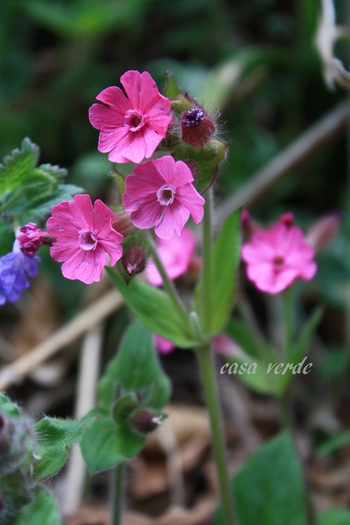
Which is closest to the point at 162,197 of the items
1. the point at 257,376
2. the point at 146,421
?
the point at 146,421

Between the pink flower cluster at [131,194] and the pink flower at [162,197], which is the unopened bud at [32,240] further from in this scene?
the pink flower at [162,197]

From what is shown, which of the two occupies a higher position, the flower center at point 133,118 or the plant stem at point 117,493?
the flower center at point 133,118

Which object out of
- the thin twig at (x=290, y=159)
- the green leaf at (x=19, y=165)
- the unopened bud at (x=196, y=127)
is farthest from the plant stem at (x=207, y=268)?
the thin twig at (x=290, y=159)

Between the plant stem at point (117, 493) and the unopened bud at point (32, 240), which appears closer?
the unopened bud at point (32, 240)

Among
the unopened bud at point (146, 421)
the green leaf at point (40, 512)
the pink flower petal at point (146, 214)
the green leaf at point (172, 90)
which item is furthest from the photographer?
the unopened bud at point (146, 421)

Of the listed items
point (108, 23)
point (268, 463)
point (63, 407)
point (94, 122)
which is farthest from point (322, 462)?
point (108, 23)

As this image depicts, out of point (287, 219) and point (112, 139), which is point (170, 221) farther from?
point (287, 219)

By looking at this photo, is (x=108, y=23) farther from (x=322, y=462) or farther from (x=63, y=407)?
(x=322, y=462)
